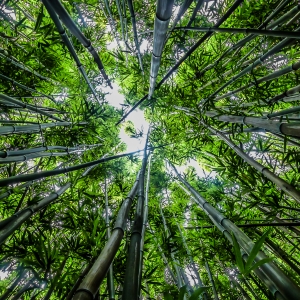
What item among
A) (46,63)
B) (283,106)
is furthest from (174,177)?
(46,63)

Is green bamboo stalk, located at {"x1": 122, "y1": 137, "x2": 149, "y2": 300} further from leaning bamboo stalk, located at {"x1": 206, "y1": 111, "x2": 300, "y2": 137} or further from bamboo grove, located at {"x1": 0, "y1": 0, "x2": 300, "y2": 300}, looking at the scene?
leaning bamboo stalk, located at {"x1": 206, "y1": 111, "x2": 300, "y2": 137}

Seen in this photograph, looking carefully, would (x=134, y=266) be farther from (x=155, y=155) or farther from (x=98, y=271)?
(x=155, y=155)

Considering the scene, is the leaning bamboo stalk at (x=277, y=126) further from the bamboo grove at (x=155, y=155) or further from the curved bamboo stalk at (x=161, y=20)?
the curved bamboo stalk at (x=161, y=20)

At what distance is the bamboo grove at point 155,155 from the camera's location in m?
1.18

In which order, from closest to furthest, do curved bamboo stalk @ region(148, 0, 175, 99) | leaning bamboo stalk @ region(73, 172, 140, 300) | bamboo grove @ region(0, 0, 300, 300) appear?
1. leaning bamboo stalk @ region(73, 172, 140, 300)
2. curved bamboo stalk @ region(148, 0, 175, 99)
3. bamboo grove @ region(0, 0, 300, 300)

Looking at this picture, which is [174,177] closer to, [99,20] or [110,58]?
[110,58]

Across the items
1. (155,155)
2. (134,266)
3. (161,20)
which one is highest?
(155,155)

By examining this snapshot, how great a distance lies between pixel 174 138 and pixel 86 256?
2.76 meters

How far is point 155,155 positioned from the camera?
5.25 m

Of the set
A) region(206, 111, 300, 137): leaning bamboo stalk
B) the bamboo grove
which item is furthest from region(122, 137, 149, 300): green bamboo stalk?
region(206, 111, 300, 137): leaning bamboo stalk

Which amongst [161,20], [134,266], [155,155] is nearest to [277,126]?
[161,20]

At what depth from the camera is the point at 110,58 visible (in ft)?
15.8

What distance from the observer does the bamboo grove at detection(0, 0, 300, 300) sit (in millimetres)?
1183

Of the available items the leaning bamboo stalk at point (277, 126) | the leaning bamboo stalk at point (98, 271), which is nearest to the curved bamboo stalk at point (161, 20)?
the leaning bamboo stalk at point (277, 126)
